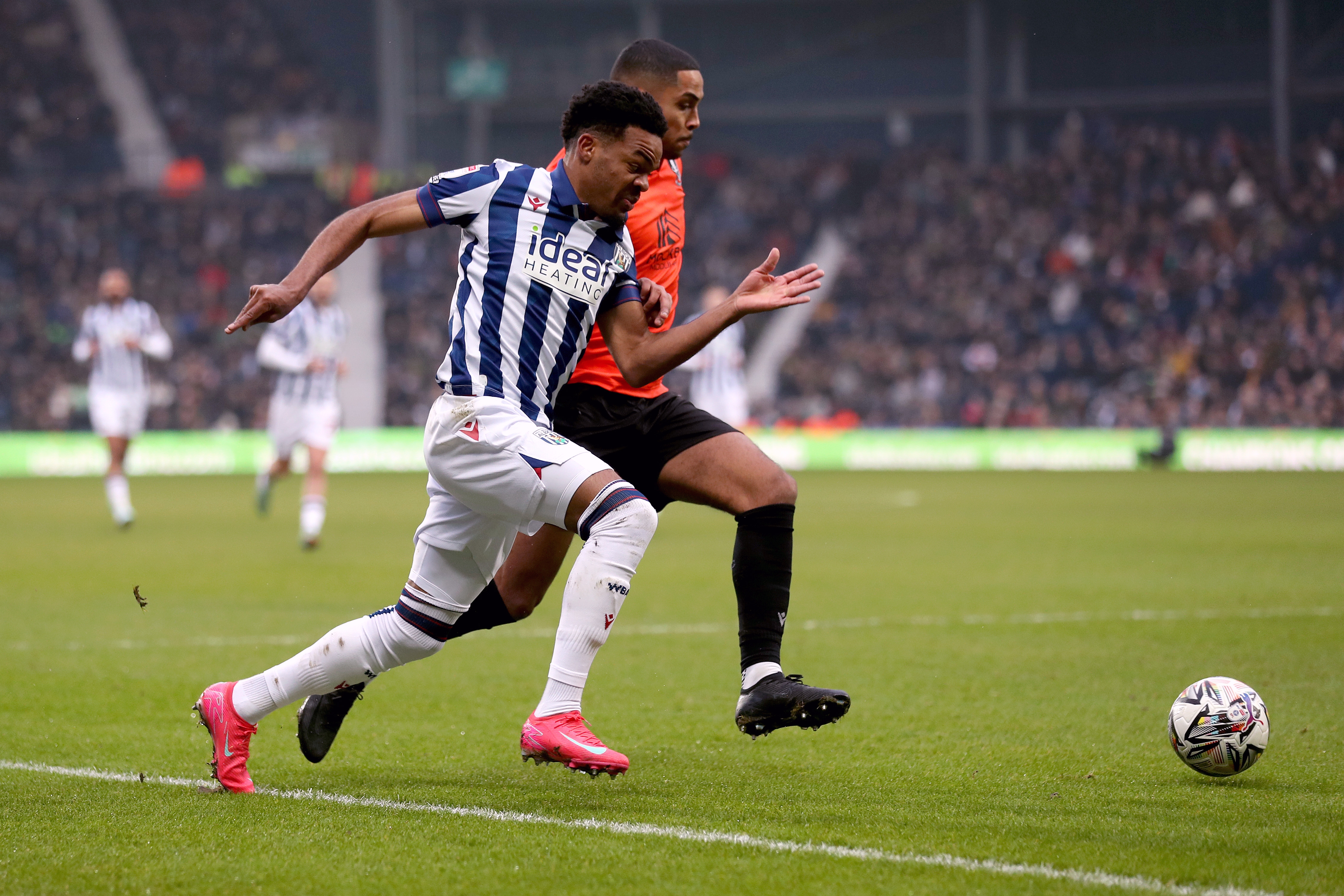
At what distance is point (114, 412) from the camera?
1541 cm

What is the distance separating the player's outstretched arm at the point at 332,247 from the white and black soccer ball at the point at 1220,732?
2.72 metres

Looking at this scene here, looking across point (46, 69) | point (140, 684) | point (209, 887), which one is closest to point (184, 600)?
point (140, 684)

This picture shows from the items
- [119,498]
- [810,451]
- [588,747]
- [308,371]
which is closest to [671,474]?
[588,747]

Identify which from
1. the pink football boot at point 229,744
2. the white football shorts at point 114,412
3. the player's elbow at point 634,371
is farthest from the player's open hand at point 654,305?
the white football shorts at point 114,412

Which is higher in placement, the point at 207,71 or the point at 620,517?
the point at 207,71

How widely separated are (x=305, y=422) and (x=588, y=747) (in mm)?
9929

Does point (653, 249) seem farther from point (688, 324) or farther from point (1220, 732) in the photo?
point (1220, 732)

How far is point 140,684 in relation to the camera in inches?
249

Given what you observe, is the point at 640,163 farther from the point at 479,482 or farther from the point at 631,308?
the point at 479,482

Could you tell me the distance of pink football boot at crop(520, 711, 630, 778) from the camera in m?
4.13

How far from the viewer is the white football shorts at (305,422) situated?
44.0 ft

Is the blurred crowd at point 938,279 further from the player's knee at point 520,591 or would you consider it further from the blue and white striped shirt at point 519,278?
the blue and white striped shirt at point 519,278

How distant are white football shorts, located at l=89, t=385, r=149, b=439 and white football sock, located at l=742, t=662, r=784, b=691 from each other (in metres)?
12.3

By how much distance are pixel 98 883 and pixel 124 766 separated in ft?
4.63
